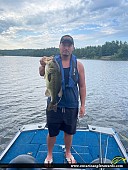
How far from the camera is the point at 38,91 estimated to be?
50.2ft

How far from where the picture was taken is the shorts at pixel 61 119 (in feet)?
11.9

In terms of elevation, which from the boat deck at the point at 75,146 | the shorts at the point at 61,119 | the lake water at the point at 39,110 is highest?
the shorts at the point at 61,119

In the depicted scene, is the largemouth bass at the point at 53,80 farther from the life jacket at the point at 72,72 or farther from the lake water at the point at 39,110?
the lake water at the point at 39,110

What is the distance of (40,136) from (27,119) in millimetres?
4217

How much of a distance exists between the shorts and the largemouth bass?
13 centimetres

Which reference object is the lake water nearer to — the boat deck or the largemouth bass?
the boat deck

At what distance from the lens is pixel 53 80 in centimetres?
Result: 334

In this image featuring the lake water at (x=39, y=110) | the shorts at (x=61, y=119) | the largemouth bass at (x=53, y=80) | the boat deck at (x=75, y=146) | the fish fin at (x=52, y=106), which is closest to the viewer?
the largemouth bass at (x=53, y=80)

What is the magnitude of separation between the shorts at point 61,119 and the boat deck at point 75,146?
747 millimetres

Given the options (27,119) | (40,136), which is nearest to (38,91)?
(27,119)

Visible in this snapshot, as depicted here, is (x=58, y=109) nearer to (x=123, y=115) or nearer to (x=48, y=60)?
(x=48, y=60)

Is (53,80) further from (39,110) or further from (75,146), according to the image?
(39,110)

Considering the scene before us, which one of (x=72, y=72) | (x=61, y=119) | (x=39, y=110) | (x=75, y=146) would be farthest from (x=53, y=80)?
(x=39, y=110)

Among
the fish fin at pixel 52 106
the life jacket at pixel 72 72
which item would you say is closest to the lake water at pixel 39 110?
the fish fin at pixel 52 106
